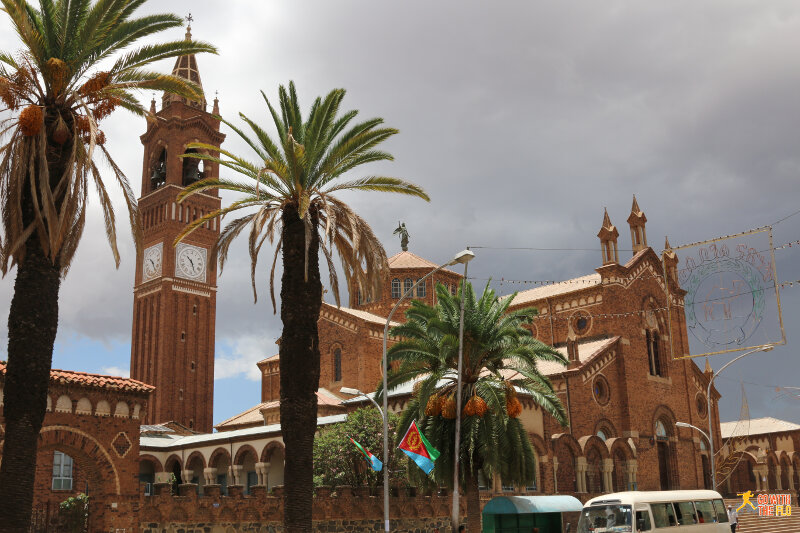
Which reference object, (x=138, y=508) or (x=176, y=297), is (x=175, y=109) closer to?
(x=176, y=297)

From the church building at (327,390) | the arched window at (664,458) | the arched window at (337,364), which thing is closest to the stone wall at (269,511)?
the church building at (327,390)

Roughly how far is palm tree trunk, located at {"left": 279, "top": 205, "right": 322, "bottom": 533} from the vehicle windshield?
8887 mm

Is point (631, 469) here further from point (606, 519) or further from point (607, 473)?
point (606, 519)

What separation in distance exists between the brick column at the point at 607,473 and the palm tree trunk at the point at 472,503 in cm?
1986

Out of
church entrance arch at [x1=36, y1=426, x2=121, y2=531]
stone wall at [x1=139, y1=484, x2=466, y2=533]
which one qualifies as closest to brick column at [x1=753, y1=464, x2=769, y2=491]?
stone wall at [x1=139, y1=484, x2=466, y2=533]

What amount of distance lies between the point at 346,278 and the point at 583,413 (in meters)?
26.6

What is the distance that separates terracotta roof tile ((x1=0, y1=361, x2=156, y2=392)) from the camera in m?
24.3

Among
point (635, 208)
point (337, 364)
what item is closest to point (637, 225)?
point (635, 208)

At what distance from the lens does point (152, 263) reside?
63.0 meters

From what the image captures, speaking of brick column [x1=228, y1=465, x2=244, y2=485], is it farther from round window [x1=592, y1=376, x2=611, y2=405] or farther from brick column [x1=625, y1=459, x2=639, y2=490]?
brick column [x1=625, y1=459, x2=639, y2=490]

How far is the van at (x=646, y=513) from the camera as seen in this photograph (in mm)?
22844

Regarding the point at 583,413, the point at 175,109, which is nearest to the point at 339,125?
the point at 583,413

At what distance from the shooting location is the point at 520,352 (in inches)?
1009

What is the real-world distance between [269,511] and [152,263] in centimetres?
3890
